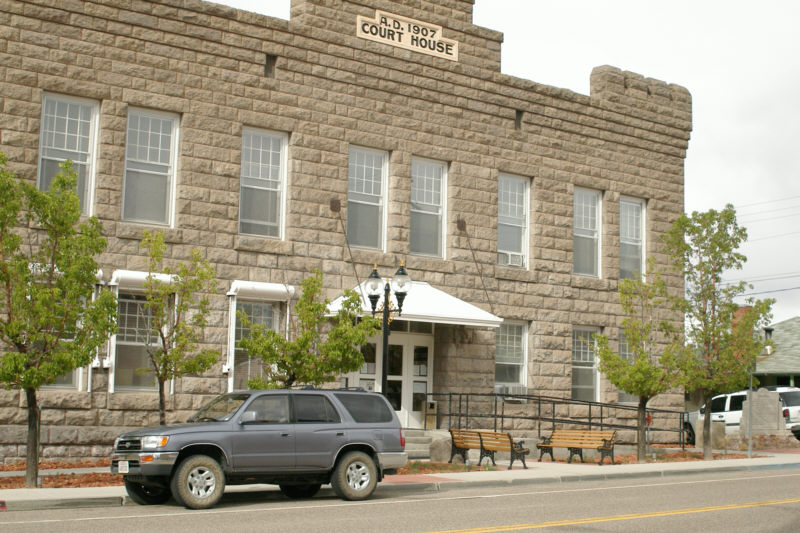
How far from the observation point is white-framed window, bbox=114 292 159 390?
747 inches

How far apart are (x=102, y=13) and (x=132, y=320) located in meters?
6.05

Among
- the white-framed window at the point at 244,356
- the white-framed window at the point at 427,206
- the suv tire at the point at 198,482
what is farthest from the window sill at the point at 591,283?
the suv tire at the point at 198,482

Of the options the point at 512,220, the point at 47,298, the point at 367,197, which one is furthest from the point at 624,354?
the point at 47,298

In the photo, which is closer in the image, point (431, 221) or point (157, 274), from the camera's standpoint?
point (157, 274)

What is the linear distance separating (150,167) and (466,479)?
883cm

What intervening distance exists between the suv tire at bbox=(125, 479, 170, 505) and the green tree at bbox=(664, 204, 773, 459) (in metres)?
13.9

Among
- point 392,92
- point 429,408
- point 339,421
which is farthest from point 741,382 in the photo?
point 339,421

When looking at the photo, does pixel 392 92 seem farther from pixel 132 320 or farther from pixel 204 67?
pixel 132 320

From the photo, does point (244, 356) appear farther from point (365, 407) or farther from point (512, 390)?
point (512, 390)

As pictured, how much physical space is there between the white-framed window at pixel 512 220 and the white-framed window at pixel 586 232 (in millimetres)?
1782

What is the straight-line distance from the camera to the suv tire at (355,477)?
14.3 meters

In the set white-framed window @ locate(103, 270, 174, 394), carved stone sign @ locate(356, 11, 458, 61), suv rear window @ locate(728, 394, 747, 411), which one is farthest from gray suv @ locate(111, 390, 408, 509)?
suv rear window @ locate(728, 394, 747, 411)

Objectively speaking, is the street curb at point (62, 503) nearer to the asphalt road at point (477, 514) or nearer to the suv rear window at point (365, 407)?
the asphalt road at point (477, 514)

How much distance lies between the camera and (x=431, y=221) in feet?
76.9
